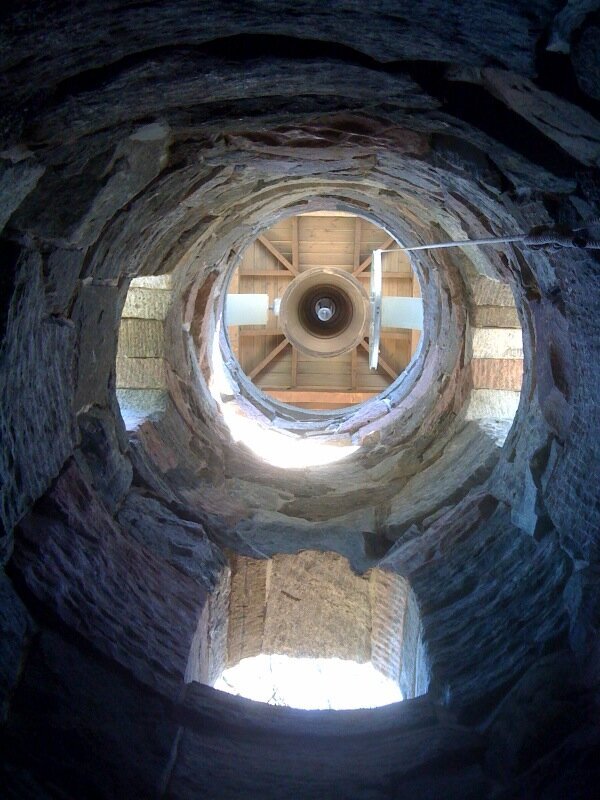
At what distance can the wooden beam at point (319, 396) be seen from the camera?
11.8 m

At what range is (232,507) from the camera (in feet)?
14.0

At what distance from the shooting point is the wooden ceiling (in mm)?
11438

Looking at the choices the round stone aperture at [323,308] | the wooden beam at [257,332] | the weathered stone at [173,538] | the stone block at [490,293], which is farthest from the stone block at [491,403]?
the wooden beam at [257,332]

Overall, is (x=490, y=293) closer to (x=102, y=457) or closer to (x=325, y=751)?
(x=102, y=457)

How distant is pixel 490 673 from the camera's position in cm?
261

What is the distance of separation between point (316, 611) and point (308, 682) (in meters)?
0.37

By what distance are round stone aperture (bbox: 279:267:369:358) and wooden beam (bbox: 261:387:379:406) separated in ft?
8.85

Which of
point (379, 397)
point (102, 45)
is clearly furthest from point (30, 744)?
point (379, 397)

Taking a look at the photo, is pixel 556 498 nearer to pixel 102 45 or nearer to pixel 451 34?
pixel 451 34

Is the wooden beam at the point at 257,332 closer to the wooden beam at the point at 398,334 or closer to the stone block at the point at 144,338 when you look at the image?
the wooden beam at the point at 398,334

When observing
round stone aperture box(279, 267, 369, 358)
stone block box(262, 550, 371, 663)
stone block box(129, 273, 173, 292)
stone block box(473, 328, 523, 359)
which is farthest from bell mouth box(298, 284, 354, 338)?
stone block box(262, 550, 371, 663)

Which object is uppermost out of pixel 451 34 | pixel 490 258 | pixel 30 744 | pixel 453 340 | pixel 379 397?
pixel 379 397

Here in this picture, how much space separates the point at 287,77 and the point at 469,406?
3091 millimetres

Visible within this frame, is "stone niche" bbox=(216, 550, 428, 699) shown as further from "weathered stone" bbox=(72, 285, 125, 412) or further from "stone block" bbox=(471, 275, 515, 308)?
"stone block" bbox=(471, 275, 515, 308)
